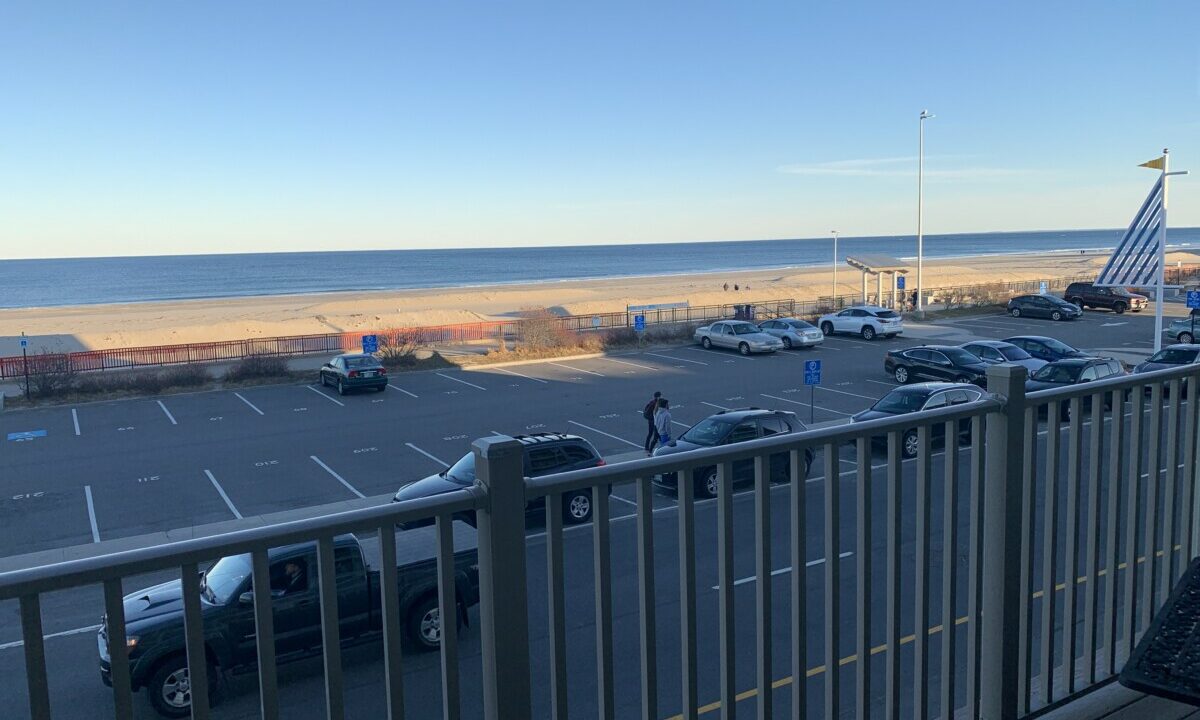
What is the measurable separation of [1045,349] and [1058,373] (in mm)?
6857

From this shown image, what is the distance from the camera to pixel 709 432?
17672mm

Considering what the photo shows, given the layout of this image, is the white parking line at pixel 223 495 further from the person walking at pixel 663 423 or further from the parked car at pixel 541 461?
the person walking at pixel 663 423

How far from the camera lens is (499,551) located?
8.14ft

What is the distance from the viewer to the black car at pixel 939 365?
2748 centimetres

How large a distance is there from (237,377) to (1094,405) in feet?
103

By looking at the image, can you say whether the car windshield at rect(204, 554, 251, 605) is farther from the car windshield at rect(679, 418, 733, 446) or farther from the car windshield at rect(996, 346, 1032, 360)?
the car windshield at rect(996, 346, 1032, 360)

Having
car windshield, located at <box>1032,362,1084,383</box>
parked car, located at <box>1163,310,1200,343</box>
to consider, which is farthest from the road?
car windshield, located at <box>1032,362,1084,383</box>

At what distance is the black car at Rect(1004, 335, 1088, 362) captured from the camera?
29344 mm

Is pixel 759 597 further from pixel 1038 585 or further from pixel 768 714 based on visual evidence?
pixel 1038 585

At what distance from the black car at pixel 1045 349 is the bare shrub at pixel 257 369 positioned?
938 inches

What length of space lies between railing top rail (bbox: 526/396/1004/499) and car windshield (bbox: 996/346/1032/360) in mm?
27444

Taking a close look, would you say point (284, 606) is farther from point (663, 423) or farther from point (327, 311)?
point (327, 311)

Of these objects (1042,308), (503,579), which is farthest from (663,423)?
(1042,308)

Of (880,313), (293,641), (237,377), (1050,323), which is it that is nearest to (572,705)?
(293,641)
